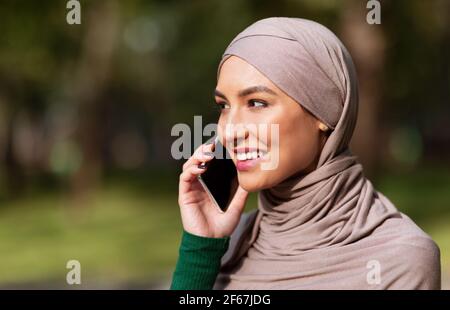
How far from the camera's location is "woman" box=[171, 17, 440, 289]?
241 cm

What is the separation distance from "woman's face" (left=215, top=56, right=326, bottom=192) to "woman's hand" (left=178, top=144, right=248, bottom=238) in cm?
25

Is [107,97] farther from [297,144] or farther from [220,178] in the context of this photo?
[297,144]

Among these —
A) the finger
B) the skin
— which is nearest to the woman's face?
the skin

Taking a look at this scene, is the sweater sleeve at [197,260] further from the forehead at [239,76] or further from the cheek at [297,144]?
the forehead at [239,76]

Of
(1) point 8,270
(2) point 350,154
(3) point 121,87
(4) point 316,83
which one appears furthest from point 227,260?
(3) point 121,87

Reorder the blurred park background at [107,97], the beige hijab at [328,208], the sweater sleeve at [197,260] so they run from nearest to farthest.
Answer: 1. the beige hijab at [328,208]
2. the sweater sleeve at [197,260]
3. the blurred park background at [107,97]

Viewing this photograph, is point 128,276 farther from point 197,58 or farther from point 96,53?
point 197,58

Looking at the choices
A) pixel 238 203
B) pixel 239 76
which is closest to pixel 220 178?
pixel 238 203

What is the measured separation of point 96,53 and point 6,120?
903cm

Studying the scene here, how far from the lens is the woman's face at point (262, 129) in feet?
7.98

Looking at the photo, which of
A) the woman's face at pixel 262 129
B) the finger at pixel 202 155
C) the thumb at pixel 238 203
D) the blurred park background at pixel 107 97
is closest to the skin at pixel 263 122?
the woman's face at pixel 262 129

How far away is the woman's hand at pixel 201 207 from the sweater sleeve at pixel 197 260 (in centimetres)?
4

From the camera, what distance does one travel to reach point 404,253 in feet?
7.67

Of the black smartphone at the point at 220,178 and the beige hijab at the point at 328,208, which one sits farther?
the black smartphone at the point at 220,178
